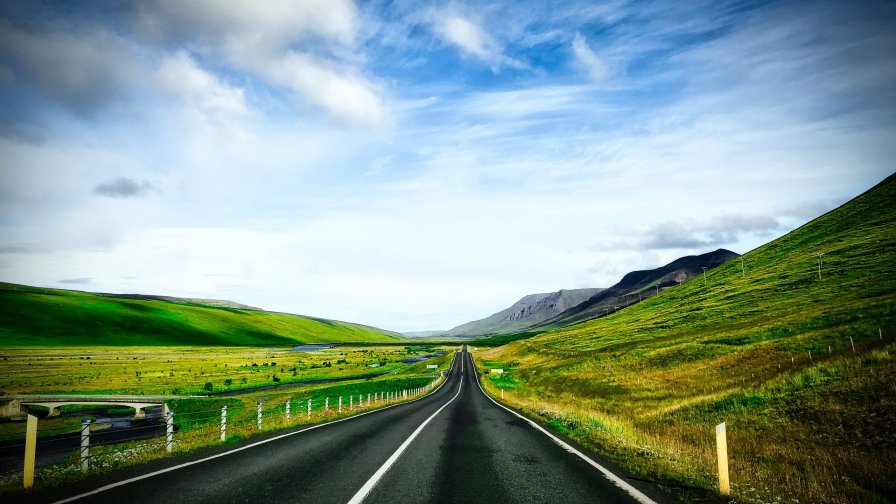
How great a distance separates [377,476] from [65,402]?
159 ft

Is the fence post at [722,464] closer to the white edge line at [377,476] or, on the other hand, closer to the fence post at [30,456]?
the white edge line at [377,476]

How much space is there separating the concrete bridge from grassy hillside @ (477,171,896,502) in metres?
35.4

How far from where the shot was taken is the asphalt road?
7340 millimetres

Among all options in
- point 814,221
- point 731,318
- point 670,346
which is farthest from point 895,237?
point 670,346

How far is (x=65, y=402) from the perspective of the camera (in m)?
40.3

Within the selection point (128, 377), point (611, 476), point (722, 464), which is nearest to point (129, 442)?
point (611, 476)

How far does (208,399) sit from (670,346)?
56964 millimetres

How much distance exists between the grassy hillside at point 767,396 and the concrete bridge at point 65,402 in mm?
35424

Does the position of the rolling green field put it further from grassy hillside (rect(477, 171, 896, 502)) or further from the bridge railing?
grassy hillside (rect(477, 171, 896, 502))

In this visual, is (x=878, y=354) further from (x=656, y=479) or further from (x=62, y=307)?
(x=62, y=307)

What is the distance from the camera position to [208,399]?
47.1 metres

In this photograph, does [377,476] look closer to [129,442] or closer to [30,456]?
[30,456]

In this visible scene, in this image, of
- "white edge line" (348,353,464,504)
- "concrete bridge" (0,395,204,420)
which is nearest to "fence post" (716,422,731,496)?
"white edge line" (348,353,464,504)

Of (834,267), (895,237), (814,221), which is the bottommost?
(834,267)
